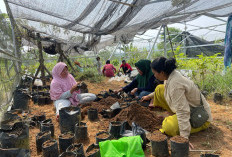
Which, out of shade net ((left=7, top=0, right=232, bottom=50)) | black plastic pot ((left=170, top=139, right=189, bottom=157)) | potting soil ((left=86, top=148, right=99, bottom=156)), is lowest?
potting soil ((left=86, top=148, right=99, bottom=156))

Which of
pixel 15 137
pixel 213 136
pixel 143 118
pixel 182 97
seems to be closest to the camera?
pixel 15 137

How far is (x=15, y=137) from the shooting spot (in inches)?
65.9

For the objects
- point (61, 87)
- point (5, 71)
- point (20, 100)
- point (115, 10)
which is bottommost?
point (20, 100)

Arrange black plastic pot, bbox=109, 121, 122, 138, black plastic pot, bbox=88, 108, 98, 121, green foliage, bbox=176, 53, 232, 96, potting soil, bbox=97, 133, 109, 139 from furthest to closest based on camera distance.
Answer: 1. green foliage, bbox=176, 53, 232, 96
2. black plastic pot, bbox=88, 108, 98, 121
3. black plastic pot, bbox=109, 121, 122, 138
4. potting soil, bbox=97, 133, 109, 139

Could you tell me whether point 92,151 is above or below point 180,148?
below

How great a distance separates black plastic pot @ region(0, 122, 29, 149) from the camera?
163 centimetres

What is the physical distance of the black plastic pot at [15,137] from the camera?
163 cm

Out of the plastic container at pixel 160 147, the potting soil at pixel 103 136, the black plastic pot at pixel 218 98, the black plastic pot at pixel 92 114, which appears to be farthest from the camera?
the black plastic pot at pixel 218 98

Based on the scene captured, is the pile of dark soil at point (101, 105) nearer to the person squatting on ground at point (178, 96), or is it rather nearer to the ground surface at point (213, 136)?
the ground surface at point (213, 136)

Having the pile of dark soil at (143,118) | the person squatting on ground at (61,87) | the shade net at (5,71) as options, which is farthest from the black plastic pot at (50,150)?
the shade net at (5,71)

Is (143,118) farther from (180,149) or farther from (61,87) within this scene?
(61,87)

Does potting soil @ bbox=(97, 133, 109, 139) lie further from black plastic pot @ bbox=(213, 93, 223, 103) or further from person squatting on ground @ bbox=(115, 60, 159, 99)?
black plastic pot @ bbox=(213, 93, 223, 103)

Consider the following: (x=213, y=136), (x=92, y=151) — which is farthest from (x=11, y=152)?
(x=213, y=136)

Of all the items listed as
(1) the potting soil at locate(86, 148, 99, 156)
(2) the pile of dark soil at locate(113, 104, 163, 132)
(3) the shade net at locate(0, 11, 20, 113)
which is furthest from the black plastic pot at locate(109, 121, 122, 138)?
(3) the shade net at locate(0, 11, 20, 113)
